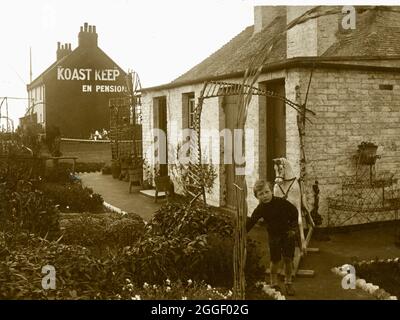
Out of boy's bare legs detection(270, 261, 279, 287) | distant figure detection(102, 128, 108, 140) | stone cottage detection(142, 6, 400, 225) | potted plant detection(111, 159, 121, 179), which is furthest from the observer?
potted plant detection(111, 159, 121, 179)

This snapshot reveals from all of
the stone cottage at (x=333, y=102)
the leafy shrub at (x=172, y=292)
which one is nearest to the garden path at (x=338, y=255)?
the stone cottage at (x=333, y=102)

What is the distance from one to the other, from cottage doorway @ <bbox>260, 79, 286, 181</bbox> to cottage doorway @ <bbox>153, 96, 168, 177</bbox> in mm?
5130

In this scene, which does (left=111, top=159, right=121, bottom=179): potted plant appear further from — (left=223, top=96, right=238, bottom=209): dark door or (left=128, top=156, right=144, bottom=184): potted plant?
(left=223, top=96, right=238, bottom=209): dark door

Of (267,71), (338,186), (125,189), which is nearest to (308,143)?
(338,186)

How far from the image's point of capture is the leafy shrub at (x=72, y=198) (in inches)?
412

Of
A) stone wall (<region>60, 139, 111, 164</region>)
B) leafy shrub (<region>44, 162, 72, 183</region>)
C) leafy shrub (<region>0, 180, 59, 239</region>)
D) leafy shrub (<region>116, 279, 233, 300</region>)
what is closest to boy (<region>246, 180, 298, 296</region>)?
leafy shrub (<region>116, 279, 233, 300</region>)

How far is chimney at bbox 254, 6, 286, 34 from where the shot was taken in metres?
13.8

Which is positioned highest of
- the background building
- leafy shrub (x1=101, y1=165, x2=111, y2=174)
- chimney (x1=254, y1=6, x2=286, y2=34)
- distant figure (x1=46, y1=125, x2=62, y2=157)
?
chimney (x1=254, y1=6, x2=286, y2=34)

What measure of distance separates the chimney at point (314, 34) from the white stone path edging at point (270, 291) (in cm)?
531

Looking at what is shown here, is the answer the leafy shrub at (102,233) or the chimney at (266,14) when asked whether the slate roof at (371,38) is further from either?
the leafy shrub at (102,233)

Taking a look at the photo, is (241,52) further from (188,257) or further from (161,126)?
(188,257)

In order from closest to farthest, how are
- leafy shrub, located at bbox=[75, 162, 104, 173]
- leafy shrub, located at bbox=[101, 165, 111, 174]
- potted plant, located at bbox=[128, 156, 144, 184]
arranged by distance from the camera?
potted plant, located at bbox=[128, 156, 144, 184], leafy shrub, located at bbox=[75, 162, 104, 173], leafy shrub, located at bbox=[101, 165, 111, 174]

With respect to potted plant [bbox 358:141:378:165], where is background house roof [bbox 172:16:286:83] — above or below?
above

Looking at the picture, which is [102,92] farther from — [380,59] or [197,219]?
[197,219]
